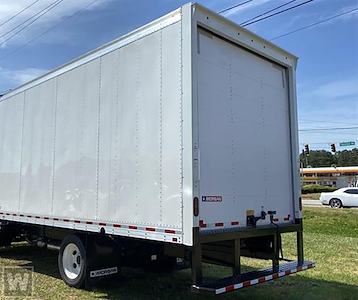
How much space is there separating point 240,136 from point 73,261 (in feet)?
11.8

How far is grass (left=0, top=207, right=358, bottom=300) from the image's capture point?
6047mm

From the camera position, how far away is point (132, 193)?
5297mm

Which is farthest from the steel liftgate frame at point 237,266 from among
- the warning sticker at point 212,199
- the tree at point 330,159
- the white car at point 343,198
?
the tree at point 330,159

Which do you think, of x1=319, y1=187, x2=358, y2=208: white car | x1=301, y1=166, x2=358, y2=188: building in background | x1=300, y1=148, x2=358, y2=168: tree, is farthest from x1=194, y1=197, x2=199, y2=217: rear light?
x1=300, y1=148, x2=358, y2=168: tree

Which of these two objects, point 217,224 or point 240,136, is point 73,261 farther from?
point 240,136

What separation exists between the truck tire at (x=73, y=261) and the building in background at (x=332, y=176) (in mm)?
61222

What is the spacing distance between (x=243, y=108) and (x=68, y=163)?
3.17 metres

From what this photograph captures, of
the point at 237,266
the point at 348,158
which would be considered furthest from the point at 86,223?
the point at 348,158

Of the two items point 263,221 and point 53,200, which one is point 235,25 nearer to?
point 263,221

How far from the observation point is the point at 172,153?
4.77 meters

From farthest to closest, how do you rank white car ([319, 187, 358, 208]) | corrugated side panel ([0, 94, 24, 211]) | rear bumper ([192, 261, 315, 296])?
white car ([319, 187, 358, 208]), corrugated side panel ([0, 94, 24, 211]), rear bumper ([192, 261, 315, 296])

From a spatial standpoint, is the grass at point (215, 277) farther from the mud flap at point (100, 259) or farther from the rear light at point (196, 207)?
the rear light at point (196, 207)

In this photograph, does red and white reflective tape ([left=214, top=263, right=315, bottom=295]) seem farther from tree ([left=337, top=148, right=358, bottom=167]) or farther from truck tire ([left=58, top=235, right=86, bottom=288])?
tree ([left=337, top=148, right=358, bottom=167])

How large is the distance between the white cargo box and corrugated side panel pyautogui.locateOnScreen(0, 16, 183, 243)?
0.02 m
